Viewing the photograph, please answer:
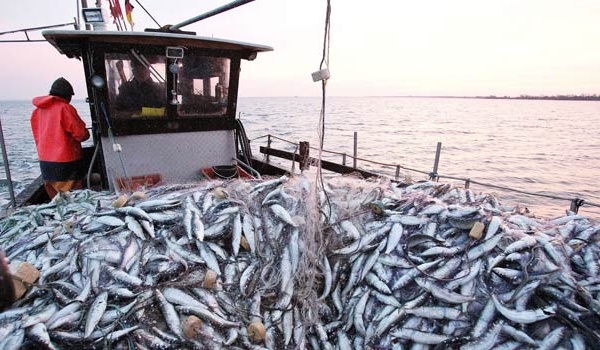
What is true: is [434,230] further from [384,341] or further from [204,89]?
[204,89]

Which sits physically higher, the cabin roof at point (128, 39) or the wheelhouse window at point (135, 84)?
the cabin roof at point (128, 39)

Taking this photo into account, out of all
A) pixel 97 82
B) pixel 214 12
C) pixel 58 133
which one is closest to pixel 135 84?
pixel 97 82

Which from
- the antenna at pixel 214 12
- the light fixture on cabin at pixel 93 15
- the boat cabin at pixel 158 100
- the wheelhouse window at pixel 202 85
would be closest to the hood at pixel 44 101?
the boat cabin at pixel 158 100

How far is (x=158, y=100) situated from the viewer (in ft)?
24.9

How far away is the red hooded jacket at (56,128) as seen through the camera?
6.93m

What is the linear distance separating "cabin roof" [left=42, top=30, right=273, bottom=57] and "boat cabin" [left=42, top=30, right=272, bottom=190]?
2 centimetres

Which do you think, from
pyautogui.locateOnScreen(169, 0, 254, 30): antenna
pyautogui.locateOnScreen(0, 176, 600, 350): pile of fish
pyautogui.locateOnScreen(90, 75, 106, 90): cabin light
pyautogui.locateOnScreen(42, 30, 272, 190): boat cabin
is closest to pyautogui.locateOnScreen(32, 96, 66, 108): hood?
pyautogui.locateOnScreen(42, 30, 272, 190): boat cabin

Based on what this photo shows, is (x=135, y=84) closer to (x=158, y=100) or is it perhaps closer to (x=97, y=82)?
(x=158, y=100)

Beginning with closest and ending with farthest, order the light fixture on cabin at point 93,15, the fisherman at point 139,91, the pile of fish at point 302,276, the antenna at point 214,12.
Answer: the pile of fish at point 302,276 < the antenna at point 214,12 < the light fixture on cabin at point 93,15 < the fisherman at point 139,91

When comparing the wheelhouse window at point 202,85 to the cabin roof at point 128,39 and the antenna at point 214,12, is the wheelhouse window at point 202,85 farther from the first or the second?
the antenna at point 214,12

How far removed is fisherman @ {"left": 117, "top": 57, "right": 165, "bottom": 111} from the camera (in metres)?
7.16

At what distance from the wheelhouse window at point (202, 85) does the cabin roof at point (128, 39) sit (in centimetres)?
38

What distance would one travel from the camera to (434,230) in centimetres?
428

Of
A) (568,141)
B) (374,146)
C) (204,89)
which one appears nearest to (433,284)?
(204,89)
